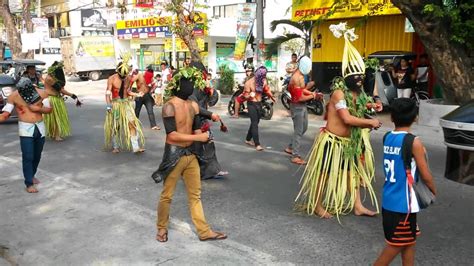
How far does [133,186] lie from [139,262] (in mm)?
2703

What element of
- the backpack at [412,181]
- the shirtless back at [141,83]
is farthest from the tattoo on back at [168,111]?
the shirtless back at [141,83]

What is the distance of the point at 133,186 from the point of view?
22.8ft

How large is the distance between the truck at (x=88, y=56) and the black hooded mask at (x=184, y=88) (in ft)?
103

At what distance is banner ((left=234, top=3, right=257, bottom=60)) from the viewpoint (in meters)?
16.4

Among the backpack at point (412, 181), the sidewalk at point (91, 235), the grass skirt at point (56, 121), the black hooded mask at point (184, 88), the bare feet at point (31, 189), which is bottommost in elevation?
the sidewalk at point (91, 235)

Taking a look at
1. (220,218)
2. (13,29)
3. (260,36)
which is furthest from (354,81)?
(13,29)

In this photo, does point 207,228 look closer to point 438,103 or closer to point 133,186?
point 133,186

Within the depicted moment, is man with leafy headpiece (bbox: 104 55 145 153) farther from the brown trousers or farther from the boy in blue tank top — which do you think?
the boy in blue tank top

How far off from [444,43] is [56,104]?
8.10 meters

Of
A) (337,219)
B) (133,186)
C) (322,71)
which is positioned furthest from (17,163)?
(322,71)

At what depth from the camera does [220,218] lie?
5.52 meters

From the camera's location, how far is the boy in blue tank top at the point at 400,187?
3.40 m

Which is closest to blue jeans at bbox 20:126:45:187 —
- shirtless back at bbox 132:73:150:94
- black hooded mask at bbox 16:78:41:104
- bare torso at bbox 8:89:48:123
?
bare torso at bbox 8:89:48:123

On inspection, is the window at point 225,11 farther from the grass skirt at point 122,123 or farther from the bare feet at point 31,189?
the bare feet at point 31,189
